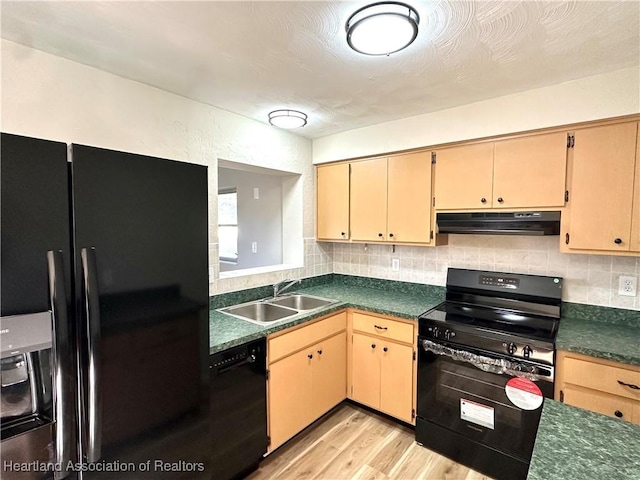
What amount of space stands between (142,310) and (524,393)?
6.61 ft

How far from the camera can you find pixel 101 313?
1.16 m

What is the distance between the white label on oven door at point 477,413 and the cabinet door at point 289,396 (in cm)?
102

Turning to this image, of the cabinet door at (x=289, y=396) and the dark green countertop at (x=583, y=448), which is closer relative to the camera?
the dark green countertop at (x=583, y=448)

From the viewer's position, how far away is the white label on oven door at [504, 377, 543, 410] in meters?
1.79

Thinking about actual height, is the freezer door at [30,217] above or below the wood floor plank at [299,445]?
above

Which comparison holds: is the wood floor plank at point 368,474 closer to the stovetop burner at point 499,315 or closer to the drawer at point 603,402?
the stovetop burner at point 499,315

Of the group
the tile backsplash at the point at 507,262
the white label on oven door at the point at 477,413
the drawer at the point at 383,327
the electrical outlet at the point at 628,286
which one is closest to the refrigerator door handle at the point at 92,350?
the drawer at the point at 383,327

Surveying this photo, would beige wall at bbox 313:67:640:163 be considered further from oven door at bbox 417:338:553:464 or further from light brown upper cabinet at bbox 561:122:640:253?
oven door at bbox 417:338:553:464

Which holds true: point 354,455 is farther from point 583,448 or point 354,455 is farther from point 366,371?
point 583,448

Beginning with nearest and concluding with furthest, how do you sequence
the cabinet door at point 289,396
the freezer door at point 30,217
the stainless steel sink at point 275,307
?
the freezer door at point 30,217
the cabinet door at point 289,396
the stainless steel sink at point 275,307

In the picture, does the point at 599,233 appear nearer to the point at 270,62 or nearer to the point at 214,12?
the point at 270,62

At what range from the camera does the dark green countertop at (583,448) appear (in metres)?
0.78

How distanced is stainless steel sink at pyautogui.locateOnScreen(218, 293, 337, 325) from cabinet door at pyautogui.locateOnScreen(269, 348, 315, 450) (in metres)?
0.36

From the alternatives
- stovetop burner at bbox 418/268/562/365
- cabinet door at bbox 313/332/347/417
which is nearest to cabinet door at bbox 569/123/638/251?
stovetop burner at bbox 418/268/562/365
